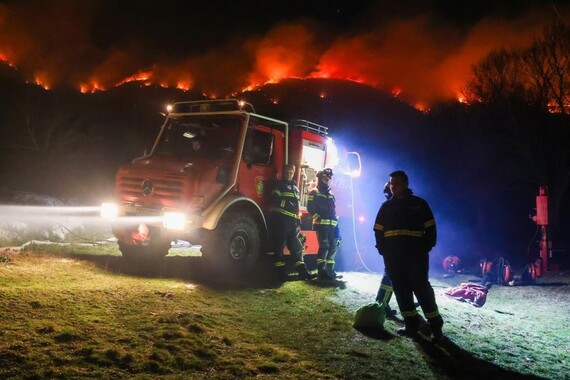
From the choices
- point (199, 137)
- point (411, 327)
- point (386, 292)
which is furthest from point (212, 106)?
point (411, 327)

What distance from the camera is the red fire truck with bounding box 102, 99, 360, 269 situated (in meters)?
7.00

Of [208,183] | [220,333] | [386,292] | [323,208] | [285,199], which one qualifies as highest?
[208,183]

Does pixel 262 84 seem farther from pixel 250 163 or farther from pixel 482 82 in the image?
pixel 250 163

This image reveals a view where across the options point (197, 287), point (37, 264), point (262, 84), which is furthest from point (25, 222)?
point (262, 84)

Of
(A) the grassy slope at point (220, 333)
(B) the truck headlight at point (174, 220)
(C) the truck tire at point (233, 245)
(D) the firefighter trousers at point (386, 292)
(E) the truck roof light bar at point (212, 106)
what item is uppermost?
(E) the truck roof light bar at point (212, 106)

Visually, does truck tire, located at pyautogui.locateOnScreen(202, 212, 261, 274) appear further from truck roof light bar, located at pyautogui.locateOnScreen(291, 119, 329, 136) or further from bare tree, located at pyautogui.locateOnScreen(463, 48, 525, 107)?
bare tree, located at pyautogui.locateOnScreen(463, 48, 525, 107)

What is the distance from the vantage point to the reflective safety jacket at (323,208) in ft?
26.2

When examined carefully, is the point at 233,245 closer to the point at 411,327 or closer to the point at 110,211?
the point at 110,211

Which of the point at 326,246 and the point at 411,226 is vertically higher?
the point at 411,226

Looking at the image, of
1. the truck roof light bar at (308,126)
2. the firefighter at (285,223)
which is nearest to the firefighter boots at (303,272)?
the firefighter at (285,223)

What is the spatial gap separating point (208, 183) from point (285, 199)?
4.68ft

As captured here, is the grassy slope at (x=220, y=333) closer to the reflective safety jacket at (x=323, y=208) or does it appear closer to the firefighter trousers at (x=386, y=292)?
the firefighter trousers at (x=386, y=292)

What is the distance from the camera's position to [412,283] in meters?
4.93

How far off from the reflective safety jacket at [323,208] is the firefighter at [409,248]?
2910 millimetres
